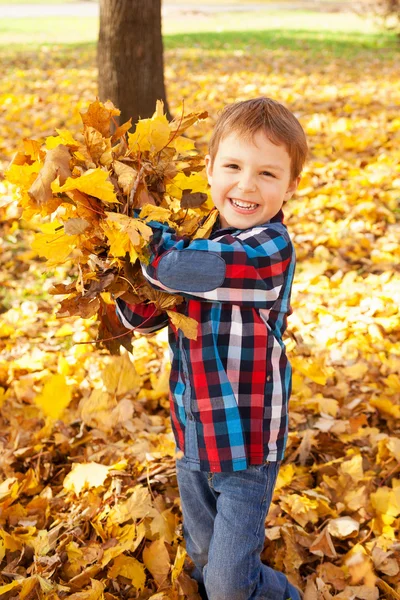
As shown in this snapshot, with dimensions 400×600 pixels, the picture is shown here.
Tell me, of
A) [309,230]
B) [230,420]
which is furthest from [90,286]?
[309,230]

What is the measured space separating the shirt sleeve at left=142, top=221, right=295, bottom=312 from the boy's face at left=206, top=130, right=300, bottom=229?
56mm

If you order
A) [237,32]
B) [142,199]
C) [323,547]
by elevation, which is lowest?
[323,547]

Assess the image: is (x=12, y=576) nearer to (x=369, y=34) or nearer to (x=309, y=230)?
(x=309, y=230)

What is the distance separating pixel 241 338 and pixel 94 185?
0.55 m

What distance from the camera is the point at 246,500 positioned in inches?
69.6

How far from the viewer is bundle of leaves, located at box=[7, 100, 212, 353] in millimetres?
1590

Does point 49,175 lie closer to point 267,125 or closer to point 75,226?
point 75,226

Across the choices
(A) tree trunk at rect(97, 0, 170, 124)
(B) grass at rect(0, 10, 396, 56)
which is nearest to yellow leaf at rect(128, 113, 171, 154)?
(A) tree trunk at rect(97, 0, 170, 124)

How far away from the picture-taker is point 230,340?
67.4 inches

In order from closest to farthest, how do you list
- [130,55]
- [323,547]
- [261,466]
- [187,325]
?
[187,325], [261,466], [323,547], [130,55]

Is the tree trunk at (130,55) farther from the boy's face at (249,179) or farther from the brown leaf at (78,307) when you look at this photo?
the brown leaf at (78,307)

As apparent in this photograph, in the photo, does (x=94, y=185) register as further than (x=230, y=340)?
No

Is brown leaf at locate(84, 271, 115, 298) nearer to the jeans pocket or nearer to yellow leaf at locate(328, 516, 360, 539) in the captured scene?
the jeans pocket

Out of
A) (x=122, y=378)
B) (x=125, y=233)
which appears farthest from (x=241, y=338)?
(x=122, y=378)
